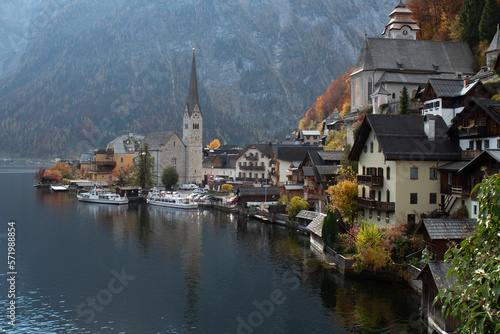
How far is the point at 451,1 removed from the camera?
7712cm

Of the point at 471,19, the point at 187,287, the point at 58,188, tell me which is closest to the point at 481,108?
the point at 187,287

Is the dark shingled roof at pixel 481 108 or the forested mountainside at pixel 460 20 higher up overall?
the forested mountainside at pixel 460 20

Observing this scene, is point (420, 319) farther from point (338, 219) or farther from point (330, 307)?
point (338, 219)

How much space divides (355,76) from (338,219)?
115 ft

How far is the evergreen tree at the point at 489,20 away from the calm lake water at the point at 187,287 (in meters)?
39.1

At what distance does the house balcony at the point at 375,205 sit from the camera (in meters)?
36.4

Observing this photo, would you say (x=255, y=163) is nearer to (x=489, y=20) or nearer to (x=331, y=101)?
(x=331, y=101)

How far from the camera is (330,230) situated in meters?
39.2

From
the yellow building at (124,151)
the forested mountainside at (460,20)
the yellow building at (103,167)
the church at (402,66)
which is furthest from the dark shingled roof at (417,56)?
the yellow building at (103,167)

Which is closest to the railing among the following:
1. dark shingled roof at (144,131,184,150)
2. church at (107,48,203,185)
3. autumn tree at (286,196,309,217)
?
autumn tree at (286,196,309,217)

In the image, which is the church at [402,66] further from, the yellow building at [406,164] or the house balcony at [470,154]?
the house balcony at [470,154]

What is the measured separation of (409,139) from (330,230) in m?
9.46

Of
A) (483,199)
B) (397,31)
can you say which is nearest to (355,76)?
(397,31)

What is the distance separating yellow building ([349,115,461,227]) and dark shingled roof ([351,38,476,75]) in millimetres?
30780
